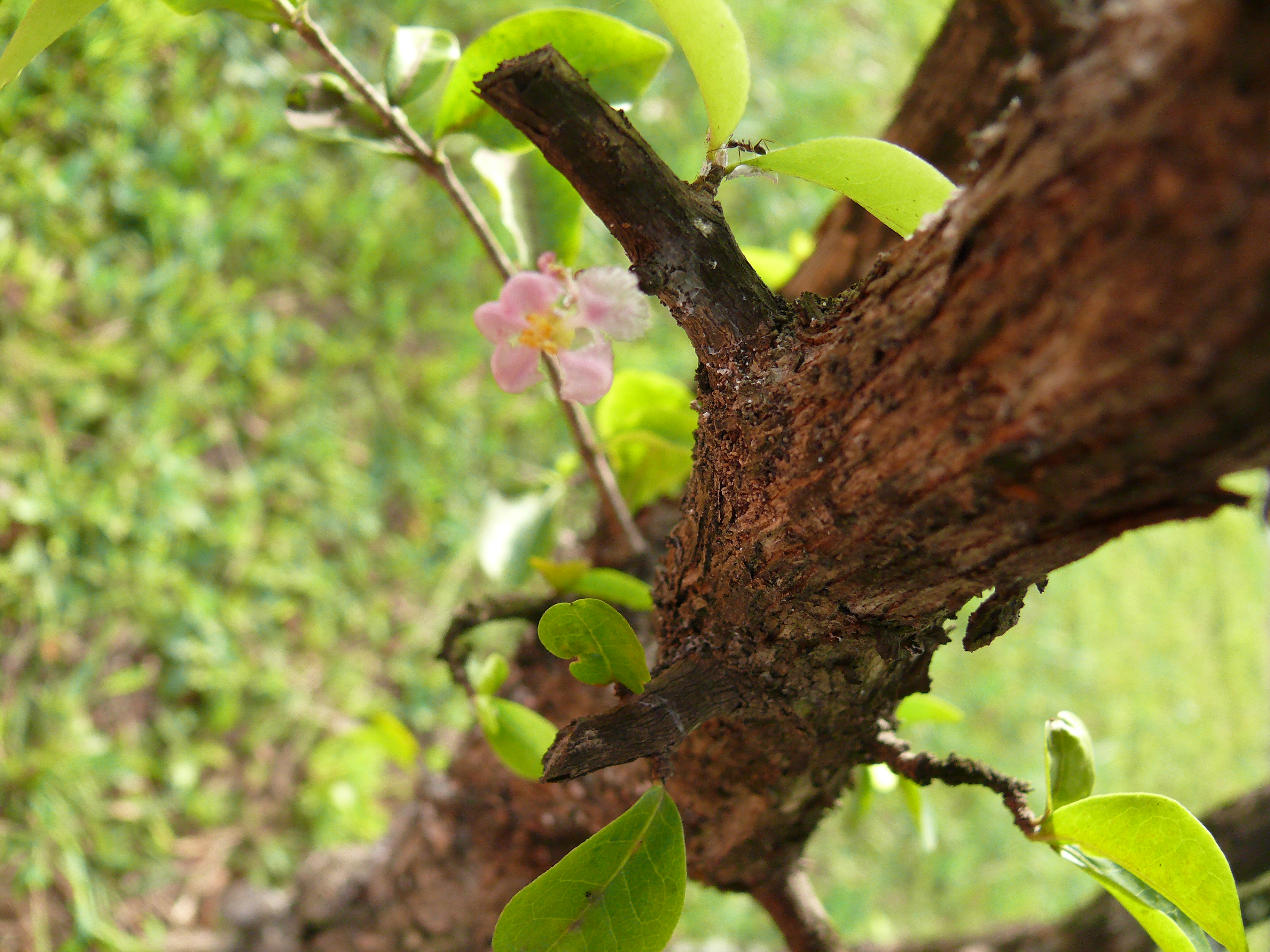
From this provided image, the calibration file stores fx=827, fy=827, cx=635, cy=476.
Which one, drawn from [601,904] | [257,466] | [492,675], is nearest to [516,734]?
[492,675]

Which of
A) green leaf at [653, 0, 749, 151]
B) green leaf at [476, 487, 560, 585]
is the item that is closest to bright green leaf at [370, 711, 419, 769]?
green leaf at [476, 487, 560, 585]

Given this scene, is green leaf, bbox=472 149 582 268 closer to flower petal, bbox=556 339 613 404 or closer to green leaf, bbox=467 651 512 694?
flower petal, bbox=556 339 613 404

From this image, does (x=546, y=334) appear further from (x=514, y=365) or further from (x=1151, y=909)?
(x=1151, y=909)

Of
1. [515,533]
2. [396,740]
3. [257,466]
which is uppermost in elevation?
[515,533]

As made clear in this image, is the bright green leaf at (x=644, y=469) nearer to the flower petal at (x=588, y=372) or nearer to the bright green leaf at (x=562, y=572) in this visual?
the bright green leaf at (x=562, y=572)

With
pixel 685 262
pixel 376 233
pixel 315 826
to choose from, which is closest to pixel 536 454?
pixel 376 233

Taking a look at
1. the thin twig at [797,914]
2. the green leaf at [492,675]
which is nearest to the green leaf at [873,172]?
the green leaf at [492,675]

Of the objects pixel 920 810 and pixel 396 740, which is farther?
pixel 396 740
